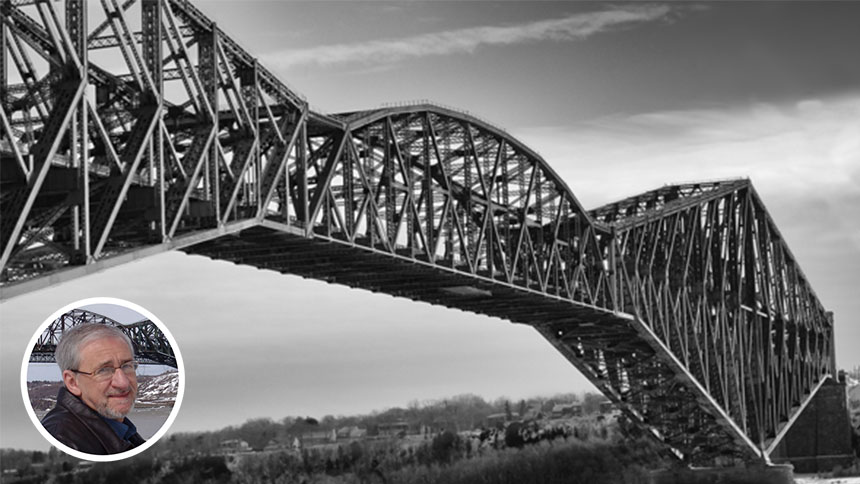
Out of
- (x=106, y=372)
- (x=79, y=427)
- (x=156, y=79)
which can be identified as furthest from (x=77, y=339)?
(x=156, y=79)

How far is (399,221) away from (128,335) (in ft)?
76.7

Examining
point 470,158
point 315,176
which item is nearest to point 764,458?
point 470,158

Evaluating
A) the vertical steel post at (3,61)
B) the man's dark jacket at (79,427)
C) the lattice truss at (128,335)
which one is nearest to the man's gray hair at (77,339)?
the man's dark jacket at (79,427)

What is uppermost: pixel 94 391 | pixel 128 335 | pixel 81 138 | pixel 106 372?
pixel 81 138

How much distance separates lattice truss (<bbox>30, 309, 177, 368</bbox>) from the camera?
1532 inches

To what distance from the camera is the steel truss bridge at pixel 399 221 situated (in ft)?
129

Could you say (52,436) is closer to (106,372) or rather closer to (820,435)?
(106,372)

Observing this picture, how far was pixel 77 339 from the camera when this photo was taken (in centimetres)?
3466

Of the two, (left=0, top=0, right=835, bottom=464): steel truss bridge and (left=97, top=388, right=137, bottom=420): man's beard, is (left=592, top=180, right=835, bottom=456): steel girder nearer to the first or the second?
(left=0, top=0, right=835, bottom=464): steel truss bridge

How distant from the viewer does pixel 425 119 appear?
64.7m

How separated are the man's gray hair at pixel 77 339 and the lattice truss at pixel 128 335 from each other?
7.25ft

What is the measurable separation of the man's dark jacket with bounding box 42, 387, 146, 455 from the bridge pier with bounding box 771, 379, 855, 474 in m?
106

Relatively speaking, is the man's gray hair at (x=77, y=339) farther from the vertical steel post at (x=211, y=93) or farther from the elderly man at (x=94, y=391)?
the vertical steel post at (x=211, y=93)

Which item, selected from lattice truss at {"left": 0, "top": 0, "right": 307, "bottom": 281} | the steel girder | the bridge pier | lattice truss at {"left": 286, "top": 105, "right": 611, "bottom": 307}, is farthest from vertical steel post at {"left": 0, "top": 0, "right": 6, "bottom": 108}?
the bridge pier
